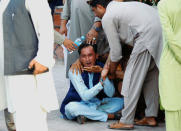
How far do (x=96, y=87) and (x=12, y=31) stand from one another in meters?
1.69

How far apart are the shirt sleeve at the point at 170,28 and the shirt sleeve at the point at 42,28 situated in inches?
36.8

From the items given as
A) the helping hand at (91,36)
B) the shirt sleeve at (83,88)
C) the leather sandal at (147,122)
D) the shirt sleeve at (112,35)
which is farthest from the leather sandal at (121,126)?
the helping hand at (91,36)

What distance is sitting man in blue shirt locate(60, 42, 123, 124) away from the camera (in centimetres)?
473

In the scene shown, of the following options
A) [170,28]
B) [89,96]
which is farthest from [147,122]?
[170,28]

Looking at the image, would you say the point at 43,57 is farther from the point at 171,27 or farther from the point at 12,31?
the point at 171,27

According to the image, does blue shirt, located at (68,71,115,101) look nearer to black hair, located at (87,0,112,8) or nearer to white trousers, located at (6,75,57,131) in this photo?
black hair, located at (87,0,112,8)

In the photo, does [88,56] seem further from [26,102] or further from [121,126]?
[26,102]

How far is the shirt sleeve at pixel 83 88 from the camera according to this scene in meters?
4.68

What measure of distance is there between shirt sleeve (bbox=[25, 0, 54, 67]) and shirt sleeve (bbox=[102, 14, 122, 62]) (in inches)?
41.6

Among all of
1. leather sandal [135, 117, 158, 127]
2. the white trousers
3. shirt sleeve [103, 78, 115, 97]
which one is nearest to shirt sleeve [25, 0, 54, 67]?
the white trousers

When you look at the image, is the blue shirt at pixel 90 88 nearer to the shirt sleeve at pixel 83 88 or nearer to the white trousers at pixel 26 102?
the shirt sleeve at pixel 83 88

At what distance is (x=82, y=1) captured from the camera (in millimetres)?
5172

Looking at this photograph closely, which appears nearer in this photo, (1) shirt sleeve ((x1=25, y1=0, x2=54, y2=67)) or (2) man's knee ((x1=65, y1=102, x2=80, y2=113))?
(1) shirt sleeve ((x1=25, y1=0, x2=54, y2=67))

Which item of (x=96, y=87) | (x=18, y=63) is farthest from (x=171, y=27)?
(x=96, y=87)
